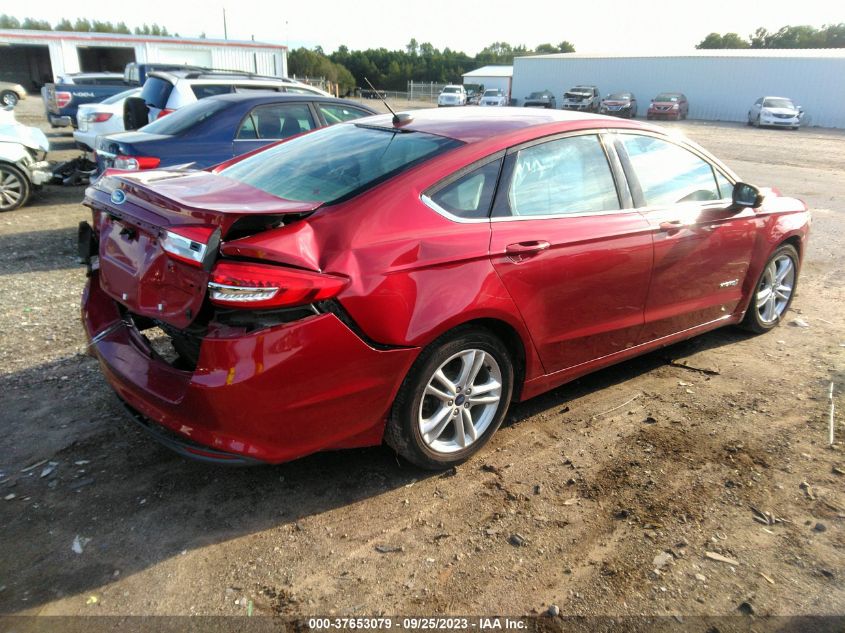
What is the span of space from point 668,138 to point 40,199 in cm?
922

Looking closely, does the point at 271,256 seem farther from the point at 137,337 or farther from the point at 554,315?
the point at 554,315

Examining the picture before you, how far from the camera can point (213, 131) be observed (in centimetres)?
698

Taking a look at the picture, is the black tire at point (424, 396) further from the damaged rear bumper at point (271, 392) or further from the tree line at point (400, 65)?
the tree line at point (400, 65)

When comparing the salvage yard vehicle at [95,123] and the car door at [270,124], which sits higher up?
the car door at [270,124]

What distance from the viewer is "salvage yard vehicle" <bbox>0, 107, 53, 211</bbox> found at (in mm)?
8453

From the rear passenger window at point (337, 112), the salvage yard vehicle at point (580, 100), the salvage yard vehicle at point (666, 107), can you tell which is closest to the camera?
the rear passenger window at point (337, 112)

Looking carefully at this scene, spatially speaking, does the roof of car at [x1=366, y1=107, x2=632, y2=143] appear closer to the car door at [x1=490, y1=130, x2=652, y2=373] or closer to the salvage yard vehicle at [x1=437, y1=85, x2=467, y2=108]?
the car door at [x1=490, y1=130, x2=652, y2=373]

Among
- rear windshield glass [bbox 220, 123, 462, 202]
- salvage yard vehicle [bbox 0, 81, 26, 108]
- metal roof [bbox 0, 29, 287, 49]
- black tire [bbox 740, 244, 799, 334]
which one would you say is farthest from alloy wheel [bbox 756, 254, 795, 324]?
metal roof [bbox 0, 29, 287, 49]

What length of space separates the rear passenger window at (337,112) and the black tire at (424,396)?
555 centimetres

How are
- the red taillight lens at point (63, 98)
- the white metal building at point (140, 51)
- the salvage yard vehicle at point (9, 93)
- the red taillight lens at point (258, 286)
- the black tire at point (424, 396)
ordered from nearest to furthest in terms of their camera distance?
the red taillight lens at point (258, 286)
the black tire at point (424, 396)
the red taillight lens at point (63, 98)
the salvage yard vehicle at point (9, 93)
the white metal building at point (140, 51)

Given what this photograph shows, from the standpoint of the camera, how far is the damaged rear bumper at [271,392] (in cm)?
250

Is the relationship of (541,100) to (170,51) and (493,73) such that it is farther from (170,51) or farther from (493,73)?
(170,51)

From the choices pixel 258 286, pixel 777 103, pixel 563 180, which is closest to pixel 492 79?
pixel 777 103

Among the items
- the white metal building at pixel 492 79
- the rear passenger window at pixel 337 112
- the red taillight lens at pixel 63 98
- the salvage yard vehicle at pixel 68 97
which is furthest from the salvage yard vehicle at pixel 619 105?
the rear passenger window at pixel 337 112
